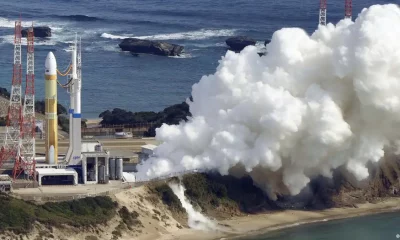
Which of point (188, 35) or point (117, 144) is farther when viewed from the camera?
point (188, 35)

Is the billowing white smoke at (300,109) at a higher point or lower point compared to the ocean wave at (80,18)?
lower

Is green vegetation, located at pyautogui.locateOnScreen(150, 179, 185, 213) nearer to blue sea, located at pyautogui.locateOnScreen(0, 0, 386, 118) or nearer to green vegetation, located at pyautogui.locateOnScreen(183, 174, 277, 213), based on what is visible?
green vegetation, located at pyautogui.locateOnScreen(183, 174, 277, 213)

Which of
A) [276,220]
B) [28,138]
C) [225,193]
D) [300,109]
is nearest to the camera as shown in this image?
[28,138]

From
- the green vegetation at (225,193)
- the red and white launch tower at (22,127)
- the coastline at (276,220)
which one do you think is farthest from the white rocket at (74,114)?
the coastline at (276,220)

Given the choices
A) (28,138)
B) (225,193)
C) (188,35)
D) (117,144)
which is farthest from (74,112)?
(188,35)

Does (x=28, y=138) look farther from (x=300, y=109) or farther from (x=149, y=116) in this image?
(x=149, y=116)

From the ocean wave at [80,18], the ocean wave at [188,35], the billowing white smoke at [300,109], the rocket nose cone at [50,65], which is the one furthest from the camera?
the ocean wave at [80,18]

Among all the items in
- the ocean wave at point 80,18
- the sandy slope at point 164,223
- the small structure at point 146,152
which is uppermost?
the ocean wave at point 80,18

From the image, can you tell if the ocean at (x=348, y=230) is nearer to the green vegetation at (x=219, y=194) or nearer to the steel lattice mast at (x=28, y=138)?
the green vegetation at (x=219, y=194)
